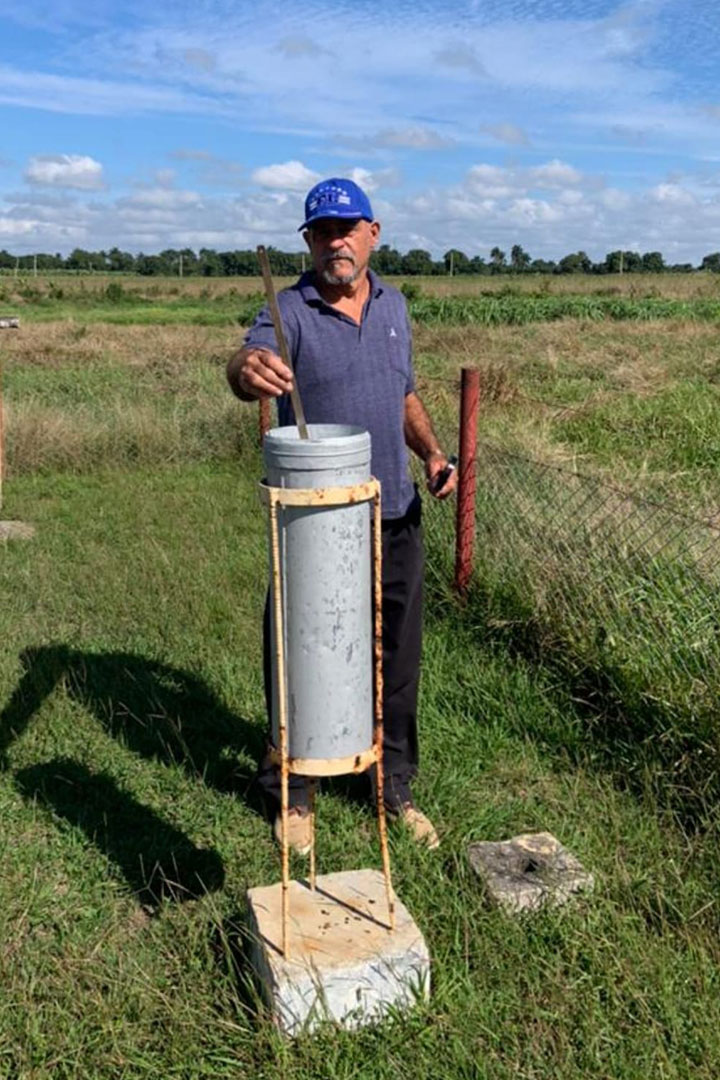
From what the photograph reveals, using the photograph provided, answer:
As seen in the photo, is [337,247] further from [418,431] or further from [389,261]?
[389,261]

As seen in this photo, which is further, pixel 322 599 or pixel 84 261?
pixel 84 261

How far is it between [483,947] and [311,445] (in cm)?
145

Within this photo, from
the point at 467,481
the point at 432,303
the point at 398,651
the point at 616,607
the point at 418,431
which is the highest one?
the point at 432,303

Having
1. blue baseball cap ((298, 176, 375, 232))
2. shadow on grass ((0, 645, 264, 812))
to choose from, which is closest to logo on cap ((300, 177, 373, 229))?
blue baseball cap ((298, 176, 375, 232))

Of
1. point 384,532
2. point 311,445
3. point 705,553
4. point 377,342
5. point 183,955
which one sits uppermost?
point 377,342

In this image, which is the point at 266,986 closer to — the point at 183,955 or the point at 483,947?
the point at 183,955

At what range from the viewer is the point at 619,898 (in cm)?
282

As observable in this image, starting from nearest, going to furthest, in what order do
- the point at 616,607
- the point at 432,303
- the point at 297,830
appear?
the point at 297,830, the point at 616,607, the point at 432,303

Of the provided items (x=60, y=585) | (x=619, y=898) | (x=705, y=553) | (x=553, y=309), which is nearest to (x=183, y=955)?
(x=619, y=898)

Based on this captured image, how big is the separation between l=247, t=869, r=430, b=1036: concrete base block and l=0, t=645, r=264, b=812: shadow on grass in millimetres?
950

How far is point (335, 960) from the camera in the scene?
2.31 m

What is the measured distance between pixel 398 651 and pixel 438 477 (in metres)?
0.62

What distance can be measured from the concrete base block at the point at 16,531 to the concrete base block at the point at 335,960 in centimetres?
516

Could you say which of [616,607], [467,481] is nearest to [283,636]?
[616,607]
